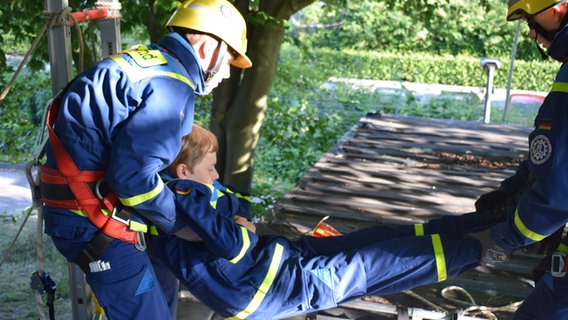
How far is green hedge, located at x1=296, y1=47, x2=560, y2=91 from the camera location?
23.4 meters

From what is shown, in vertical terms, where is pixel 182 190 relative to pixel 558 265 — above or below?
above

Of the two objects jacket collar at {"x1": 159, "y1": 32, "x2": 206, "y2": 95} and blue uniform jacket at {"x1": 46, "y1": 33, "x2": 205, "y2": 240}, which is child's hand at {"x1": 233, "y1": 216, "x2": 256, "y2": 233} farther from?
jacket collar at {"x1": 159, "y1": 32, "x2": 206, "y2": 95}

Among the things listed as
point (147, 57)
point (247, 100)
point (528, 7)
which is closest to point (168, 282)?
point (147, 57)

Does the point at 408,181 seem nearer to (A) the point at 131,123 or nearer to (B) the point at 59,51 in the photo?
(B) the point at 59,51

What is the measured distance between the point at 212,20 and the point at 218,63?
189mm

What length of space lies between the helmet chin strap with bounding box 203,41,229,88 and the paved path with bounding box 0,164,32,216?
6873 millimetres

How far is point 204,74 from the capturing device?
2725 millimetres

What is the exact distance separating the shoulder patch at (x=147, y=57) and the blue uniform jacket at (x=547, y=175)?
61.4 inches

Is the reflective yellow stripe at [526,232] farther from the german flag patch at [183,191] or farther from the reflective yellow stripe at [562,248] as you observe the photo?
the german flag patch at [183,191]

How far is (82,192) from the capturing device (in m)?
2.47

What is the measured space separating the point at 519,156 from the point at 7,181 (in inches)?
324

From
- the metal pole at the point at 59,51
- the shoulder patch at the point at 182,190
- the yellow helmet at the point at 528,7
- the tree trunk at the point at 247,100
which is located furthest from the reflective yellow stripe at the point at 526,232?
the tree trunk at the point at 247,100

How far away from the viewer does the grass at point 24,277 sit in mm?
6824

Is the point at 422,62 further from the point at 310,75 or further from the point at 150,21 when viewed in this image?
the point at 150,21
